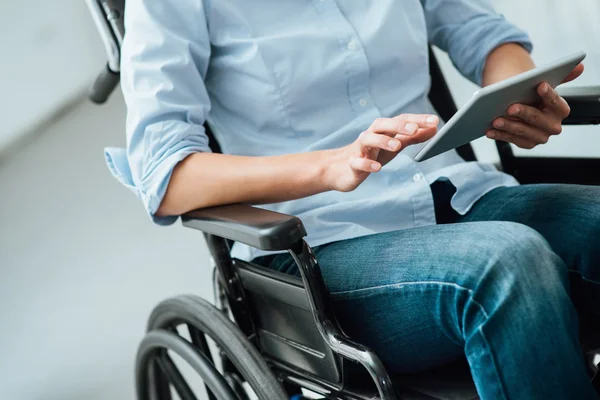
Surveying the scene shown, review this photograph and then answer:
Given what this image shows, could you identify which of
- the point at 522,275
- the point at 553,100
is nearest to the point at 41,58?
the point at 553,100

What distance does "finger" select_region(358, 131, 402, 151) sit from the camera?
0.80m

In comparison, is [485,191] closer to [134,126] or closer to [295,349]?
[295,349]

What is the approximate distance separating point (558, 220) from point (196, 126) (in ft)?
1.68

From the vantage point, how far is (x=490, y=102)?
83 cm

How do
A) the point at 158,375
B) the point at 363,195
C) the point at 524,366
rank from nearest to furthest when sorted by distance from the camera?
the point at 524,366 → the point at 363,195 → the point at 158,375

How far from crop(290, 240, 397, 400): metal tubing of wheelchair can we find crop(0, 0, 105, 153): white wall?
118 cm

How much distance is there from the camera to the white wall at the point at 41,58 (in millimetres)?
1741

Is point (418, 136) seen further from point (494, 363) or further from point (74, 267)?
point (74, 267)

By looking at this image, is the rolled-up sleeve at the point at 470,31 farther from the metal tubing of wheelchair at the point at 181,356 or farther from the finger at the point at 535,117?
the metal tubing of wheelchair at the point at 181,356

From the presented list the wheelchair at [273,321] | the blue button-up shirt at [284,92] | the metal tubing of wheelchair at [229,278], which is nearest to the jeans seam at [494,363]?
the wheelchair at [273,321]

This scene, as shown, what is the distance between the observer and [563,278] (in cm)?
80

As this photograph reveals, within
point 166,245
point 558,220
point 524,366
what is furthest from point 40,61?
point 524,366

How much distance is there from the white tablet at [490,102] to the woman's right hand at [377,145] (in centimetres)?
2

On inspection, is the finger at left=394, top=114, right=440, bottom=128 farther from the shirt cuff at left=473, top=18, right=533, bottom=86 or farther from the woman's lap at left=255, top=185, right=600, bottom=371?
the shirt cuff at left=473, top=18, right=533, bottom=86
